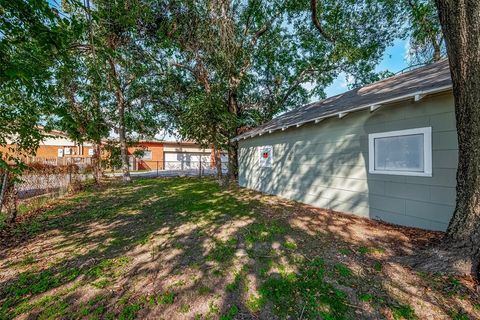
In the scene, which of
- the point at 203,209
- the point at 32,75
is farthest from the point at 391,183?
the point at 32,75

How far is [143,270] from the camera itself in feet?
9.52

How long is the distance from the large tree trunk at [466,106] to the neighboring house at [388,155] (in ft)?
3.84

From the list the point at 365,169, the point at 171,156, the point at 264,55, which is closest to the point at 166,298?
the point at 365,169

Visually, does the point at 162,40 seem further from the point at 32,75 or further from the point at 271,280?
the point at 271,280

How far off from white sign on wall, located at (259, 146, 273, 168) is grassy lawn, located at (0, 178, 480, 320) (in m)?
3.62

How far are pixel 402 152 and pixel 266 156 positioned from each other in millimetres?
4847

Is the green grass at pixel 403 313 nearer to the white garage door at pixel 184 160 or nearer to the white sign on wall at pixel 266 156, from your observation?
the white sign on wall at pixel 266 156

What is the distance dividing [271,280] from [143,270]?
1.72 metres

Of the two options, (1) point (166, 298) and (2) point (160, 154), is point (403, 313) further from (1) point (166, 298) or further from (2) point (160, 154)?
(2) point (160, 154)

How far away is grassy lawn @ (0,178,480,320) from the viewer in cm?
215

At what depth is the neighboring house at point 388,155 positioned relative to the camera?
3.69m

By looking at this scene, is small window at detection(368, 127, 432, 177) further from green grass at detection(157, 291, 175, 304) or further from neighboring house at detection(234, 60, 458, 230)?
green grass at detection(157, 291, 175, 304)

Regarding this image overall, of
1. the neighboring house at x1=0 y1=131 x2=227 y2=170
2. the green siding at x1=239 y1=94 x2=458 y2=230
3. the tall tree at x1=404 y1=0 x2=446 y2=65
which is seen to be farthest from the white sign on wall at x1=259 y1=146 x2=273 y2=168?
the neighboring house at x1=0 y1=131 x2=227 y2=170

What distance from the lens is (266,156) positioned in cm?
862
